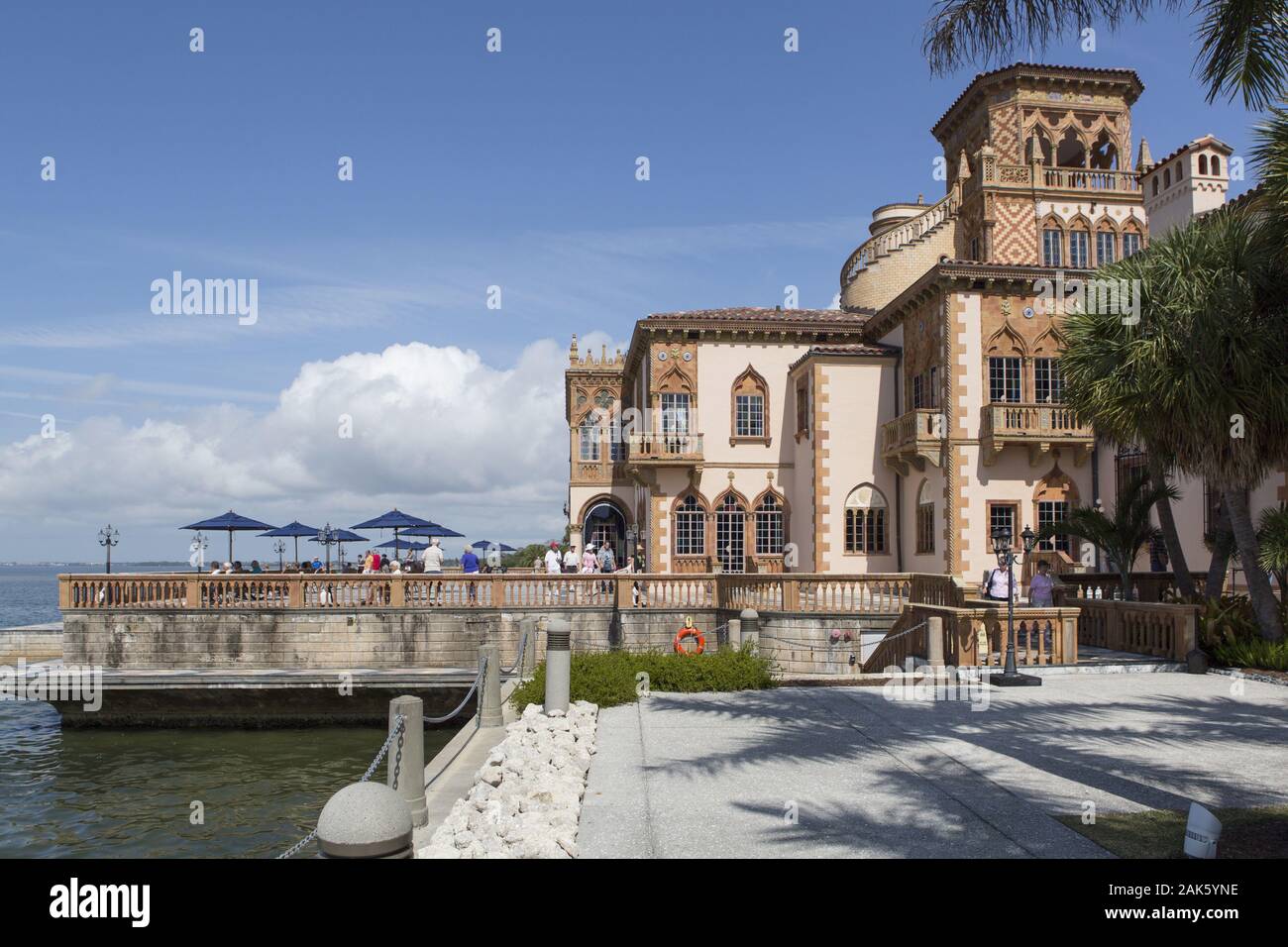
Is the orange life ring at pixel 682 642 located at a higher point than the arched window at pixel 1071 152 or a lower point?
lower

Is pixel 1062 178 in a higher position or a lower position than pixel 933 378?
higher

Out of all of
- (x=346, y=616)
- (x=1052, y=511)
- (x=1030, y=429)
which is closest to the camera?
(x=346, y=616)

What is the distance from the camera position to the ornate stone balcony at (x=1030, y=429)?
28.1 m

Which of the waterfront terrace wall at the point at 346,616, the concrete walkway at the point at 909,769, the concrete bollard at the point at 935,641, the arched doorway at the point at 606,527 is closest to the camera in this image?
the concrete walkway at the point at 909,769

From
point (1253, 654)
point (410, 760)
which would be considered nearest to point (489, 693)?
point (410, 760)

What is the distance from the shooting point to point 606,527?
46906mm

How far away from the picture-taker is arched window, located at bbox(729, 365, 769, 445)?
35.2m

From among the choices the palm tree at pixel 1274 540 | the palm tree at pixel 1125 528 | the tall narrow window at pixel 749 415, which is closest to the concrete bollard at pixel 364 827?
the palm tree at pixel 1274 540

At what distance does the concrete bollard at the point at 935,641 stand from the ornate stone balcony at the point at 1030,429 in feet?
41.1

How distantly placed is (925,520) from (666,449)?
9.18m

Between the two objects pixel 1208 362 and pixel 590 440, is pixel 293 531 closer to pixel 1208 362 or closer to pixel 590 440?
pixel 590 440

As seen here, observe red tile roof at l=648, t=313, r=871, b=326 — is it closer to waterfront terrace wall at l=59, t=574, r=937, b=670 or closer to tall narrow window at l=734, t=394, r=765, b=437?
tall narrow window at l=734, t=394, r=765, b=437

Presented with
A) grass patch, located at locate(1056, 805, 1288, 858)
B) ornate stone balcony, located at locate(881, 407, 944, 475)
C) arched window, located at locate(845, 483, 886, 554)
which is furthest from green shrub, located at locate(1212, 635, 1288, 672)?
arched window, located at locate(845, 483, 886, 554)

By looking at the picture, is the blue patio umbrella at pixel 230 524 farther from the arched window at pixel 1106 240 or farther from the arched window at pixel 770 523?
the arched window at pixel 1106 240
